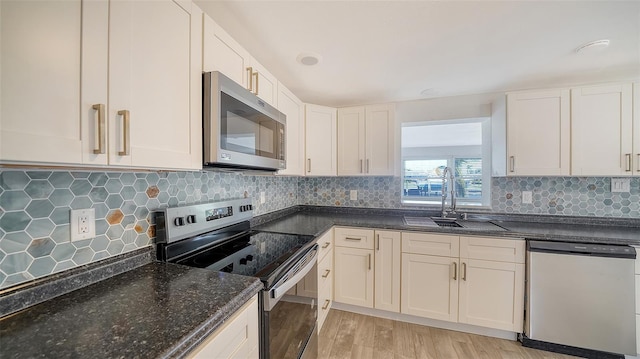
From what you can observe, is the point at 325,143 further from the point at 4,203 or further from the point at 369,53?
the point at 4,203

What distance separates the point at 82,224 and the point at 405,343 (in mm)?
2180

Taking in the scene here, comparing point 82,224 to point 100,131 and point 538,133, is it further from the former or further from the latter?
point 538,133

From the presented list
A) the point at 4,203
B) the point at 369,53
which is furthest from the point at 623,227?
the point at 4,203

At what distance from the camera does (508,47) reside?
1502 millimetres

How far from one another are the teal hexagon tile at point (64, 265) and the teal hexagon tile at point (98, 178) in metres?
0.30

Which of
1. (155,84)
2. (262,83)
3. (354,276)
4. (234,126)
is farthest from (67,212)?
(354,276)

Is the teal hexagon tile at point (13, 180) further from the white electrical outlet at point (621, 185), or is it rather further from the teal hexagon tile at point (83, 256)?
the white electrical outlet at point (621, 185)

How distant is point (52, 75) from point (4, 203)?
49 centimetres

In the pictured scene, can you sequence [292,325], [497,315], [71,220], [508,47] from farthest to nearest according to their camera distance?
Answer: [497,315], [508,47], [292,325], [71,220]

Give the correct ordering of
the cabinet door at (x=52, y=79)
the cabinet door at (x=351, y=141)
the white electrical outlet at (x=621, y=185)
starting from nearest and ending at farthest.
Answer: the cabinet door at (x=52, y=79)
the white electrical outlet at (x=621, y=185)
the cabinet door at (x=351, y=141)

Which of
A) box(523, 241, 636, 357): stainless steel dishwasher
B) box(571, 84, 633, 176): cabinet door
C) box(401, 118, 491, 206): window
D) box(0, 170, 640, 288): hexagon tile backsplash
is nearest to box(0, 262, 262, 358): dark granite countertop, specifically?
box(0, 170, 640, 288): hexagon tile backsplash

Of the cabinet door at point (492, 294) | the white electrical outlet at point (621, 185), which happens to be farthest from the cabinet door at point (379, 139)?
the white electrical outlet at point (621, 185)

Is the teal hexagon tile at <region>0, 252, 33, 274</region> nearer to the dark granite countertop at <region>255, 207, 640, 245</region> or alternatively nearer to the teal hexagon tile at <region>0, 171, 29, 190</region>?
the teal hexagon tile at <region>0, 171, 29, 190</region>

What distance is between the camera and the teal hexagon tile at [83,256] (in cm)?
86
